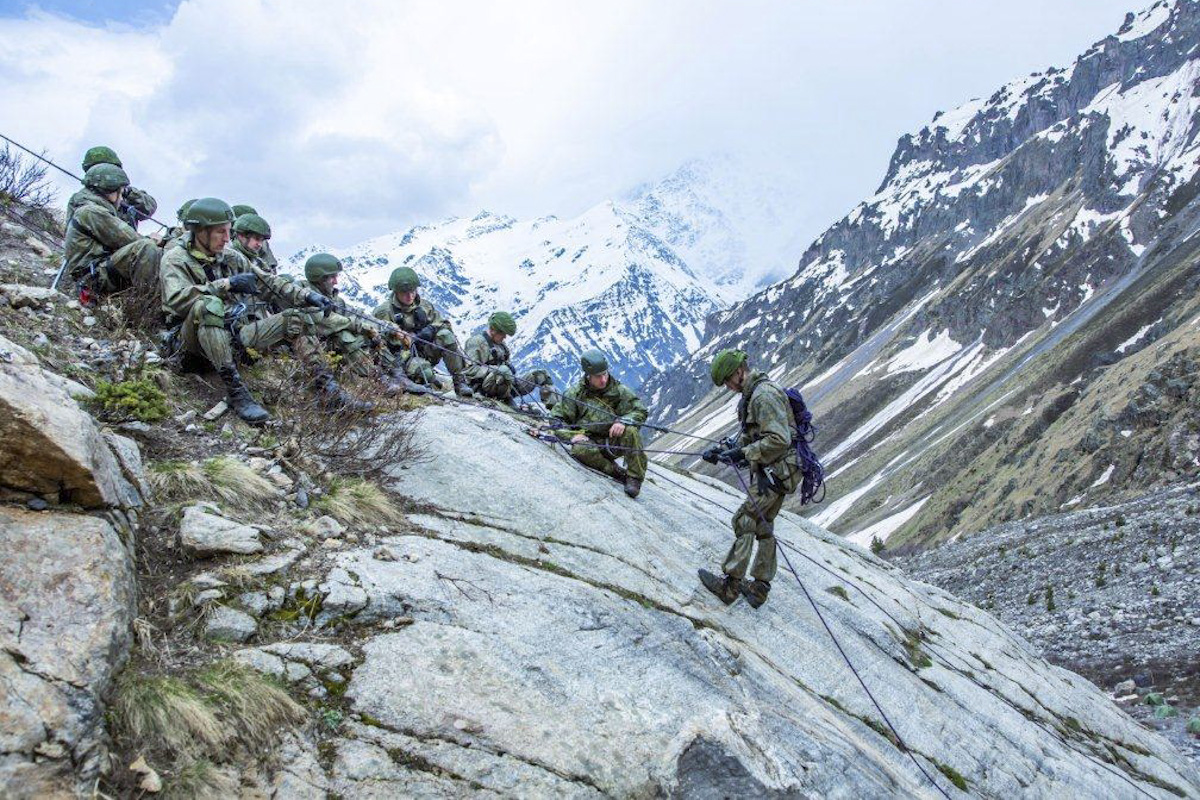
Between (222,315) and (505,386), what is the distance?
21.0 feet

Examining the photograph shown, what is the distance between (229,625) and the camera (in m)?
6.39

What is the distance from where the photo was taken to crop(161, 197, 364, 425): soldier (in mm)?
10195

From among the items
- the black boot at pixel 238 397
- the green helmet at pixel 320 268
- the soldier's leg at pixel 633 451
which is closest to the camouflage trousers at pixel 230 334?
the black boot at pixel 238 397

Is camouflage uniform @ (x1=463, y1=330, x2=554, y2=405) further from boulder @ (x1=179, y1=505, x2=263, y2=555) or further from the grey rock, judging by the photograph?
the grey rock

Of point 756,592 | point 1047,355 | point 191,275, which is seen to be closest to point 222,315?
point 191,275

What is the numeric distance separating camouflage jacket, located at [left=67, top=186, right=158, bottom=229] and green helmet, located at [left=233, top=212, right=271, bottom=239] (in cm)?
169

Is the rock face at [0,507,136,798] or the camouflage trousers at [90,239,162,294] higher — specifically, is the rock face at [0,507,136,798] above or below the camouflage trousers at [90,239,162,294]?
below

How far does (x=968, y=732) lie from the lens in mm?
10906

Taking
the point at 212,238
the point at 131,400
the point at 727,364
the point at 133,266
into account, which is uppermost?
the point at 133,266

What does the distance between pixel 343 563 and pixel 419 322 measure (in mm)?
9475

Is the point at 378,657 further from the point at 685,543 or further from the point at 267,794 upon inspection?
the point at 685,543

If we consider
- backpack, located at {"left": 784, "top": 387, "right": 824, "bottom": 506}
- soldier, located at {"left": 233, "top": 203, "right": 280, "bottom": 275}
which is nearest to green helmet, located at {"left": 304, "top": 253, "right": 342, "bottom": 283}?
soldier, located at {"left": 233, "top": 203, "right": 280, "bottom": 275}

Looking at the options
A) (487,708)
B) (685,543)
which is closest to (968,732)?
(685,543)

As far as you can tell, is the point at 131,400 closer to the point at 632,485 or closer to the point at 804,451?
the point at 632,485
